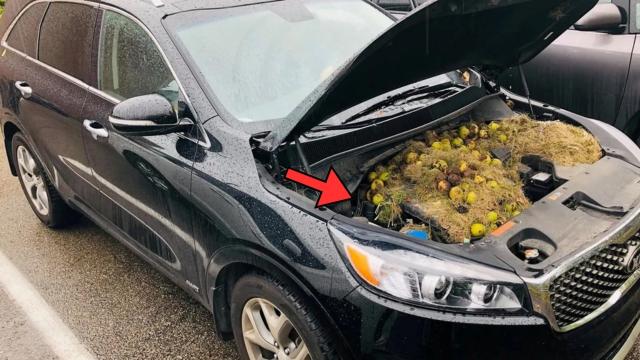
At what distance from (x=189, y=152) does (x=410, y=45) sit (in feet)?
3.43

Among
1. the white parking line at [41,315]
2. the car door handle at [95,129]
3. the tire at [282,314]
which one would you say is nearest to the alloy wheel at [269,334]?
the tire at [282,314]

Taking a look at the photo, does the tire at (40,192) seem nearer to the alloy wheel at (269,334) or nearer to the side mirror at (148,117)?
the side mirror at (148,117)

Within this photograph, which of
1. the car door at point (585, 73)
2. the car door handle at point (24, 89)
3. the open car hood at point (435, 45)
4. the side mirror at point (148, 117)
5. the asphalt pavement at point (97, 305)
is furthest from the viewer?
the car door at point (585, 73)

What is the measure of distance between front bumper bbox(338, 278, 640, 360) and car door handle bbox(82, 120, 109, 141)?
1735mm

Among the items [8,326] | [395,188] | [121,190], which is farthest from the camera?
[8,326]

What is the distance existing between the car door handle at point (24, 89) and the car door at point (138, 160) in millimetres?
774

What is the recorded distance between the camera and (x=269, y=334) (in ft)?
7.72

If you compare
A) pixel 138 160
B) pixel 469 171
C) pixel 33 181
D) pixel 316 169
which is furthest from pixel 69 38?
pixel 469 171

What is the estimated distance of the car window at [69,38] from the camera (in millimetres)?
3271

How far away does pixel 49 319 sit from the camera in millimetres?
3270

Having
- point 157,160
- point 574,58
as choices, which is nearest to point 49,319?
point 157,160

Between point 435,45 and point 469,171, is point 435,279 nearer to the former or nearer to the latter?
point 469,171

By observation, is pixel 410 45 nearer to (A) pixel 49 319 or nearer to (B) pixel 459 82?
(B) pixel 459 82

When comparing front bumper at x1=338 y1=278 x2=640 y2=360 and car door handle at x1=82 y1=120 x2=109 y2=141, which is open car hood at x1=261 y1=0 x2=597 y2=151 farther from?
car door handle at x1=82 y1=120 x2=109 y2=141
